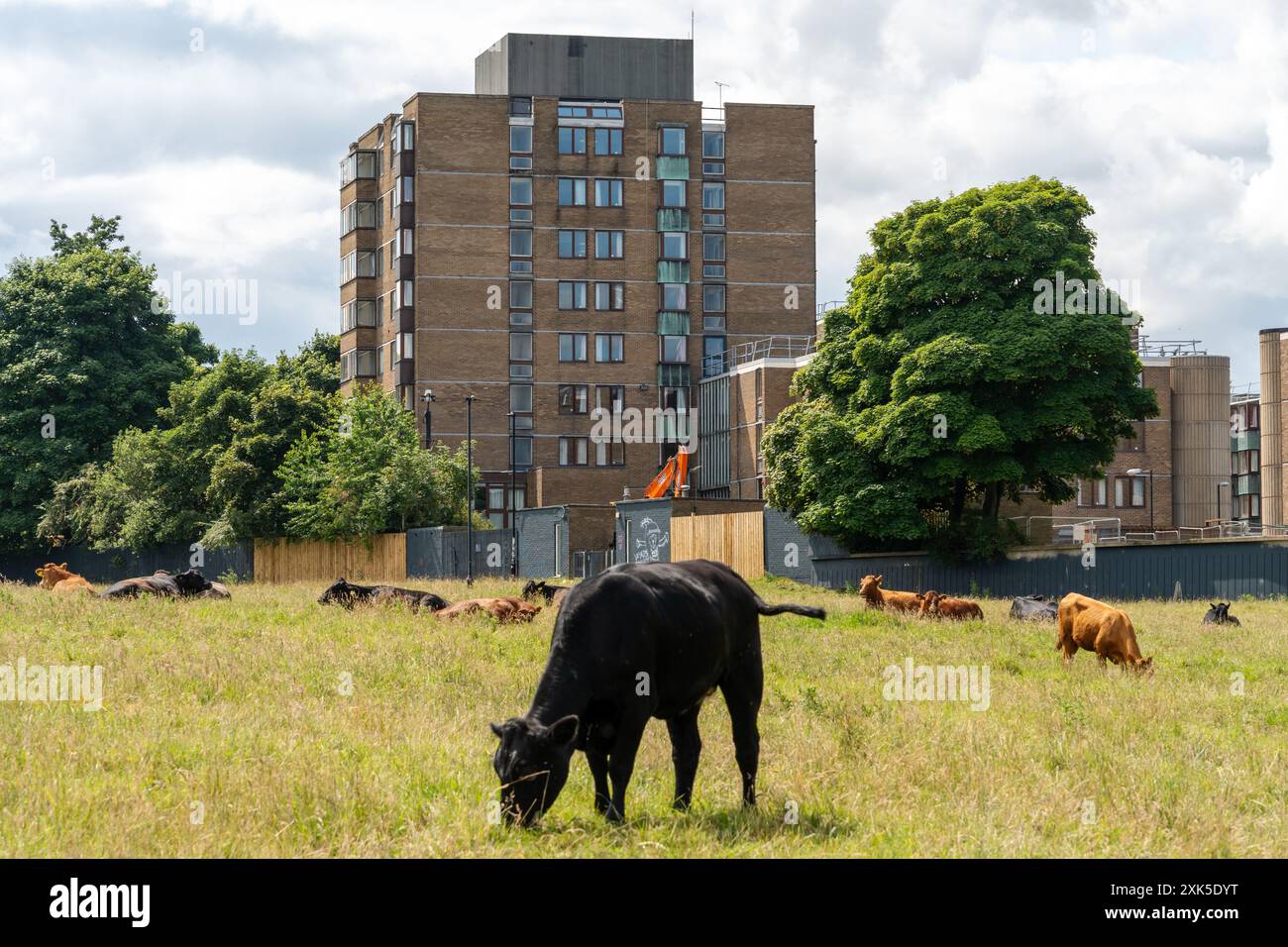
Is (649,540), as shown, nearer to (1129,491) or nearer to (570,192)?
(570,192)

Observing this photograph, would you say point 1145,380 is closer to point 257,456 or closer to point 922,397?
point 922,397

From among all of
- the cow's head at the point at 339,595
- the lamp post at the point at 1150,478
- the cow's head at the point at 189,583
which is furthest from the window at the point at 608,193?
the cow's head at the point at 339,595

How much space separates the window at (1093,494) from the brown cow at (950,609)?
54980 mm

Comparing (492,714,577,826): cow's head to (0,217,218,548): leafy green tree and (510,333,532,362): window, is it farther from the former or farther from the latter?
(510,333,532,362): window

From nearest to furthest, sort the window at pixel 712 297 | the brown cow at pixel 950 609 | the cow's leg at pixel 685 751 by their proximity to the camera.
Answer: the cow's leg at pixel 685 751
the brown cow at pixel 950 609
the window at pixel 712 297

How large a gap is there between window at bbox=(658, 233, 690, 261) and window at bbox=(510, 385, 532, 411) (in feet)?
38.5

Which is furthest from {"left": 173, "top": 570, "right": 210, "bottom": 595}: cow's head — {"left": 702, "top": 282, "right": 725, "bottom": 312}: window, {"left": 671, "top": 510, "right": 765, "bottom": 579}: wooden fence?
{"left": 702, "top": 282, "right": 725, "bottom": 312}: window

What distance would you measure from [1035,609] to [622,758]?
22005 mm

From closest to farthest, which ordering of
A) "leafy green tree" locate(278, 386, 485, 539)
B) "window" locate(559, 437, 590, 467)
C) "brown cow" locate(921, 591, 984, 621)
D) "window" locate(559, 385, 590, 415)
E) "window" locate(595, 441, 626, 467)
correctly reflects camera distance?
"brown cow" locate(921, 591, 984, 621), "leafy green tree" locate(278, 386, 485, 539), "window" locate(595, 441, 626, 467), "window" locate(559, 437, 590, 467), "window" locate(559, 385, 590, 415)

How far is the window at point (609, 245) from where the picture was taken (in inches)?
3521

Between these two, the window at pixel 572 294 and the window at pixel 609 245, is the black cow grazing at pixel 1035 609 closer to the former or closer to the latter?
the window at pixel 572 294

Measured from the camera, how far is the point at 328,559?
65.1 meters

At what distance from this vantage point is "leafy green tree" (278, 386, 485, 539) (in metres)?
63.1
